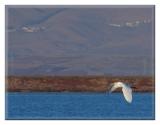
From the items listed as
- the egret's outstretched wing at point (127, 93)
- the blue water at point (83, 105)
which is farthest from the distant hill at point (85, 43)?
the egret's outstretched wing at point (127, 93)

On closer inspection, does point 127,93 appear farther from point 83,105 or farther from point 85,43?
point 85,43

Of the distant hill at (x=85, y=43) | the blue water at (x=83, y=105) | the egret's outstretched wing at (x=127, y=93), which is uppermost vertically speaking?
the distant hill at (x=85, y=43)

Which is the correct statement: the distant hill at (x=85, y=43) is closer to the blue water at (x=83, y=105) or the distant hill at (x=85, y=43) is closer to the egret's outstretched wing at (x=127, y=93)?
the blue water at (x=83, y=105)

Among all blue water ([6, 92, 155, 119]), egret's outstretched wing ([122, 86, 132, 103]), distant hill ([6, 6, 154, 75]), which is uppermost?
distant hill ([6, 6, 154, 75])

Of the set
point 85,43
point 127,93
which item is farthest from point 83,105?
point 127,93

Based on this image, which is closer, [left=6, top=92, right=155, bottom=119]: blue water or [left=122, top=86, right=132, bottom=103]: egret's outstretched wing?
[left=122, top=86, right=132, bottom=103]: egret's outstretched wing

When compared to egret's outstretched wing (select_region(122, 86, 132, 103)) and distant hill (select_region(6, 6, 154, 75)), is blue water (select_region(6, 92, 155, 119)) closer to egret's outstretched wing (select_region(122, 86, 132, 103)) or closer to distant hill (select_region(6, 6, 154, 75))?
distant hill (select_region(6, 6, 154, 75))

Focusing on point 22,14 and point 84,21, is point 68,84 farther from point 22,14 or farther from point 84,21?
point 84,21

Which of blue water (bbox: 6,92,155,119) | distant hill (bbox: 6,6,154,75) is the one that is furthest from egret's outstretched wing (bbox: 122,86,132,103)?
distant hill (bbox: 6,6,154,75)
